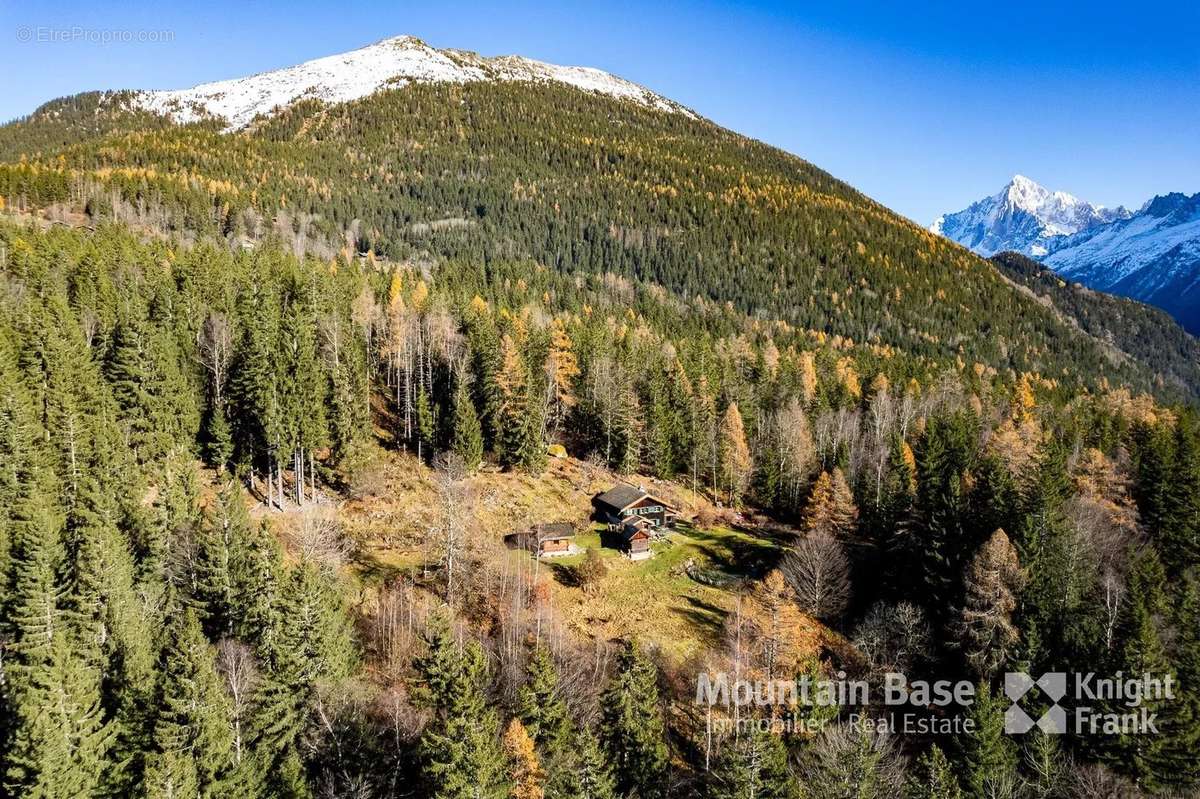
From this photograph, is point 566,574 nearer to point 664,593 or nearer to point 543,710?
point 664,593

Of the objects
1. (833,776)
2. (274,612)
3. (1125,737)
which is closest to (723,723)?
(833,776)

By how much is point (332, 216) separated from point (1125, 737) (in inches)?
6639

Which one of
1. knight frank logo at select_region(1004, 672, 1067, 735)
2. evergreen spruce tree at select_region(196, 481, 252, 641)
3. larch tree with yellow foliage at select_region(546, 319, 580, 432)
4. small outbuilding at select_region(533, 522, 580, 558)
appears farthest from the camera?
larch tree with yellow foliage at select_region(546, 319, 580, 432)

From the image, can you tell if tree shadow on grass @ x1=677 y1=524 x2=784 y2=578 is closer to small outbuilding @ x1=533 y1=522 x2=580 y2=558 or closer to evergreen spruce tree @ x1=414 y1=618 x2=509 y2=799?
small outbuilding @ x1=533 y1=522 x2=580 y2=558

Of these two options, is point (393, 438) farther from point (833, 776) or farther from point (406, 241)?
point (406, 241)

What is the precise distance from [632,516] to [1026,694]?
33480mm

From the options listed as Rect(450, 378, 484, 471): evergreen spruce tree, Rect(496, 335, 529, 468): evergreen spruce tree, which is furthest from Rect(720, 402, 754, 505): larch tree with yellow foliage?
Rect(450, 378, 484, 471): evergreen spruce tree

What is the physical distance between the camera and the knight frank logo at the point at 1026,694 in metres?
38.6

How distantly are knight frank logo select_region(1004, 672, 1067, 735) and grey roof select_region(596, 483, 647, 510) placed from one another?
106 feet

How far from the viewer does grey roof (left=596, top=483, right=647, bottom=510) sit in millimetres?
61213

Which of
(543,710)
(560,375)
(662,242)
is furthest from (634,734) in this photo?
(662,242)

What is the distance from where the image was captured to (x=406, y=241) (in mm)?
163500

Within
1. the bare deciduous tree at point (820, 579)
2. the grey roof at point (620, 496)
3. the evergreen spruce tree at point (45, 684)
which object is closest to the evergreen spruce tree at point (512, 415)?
the grey roof at point (620, 496)

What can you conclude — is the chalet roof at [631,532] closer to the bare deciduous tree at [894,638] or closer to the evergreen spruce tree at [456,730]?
the bare deciduous tree at [894,638]
